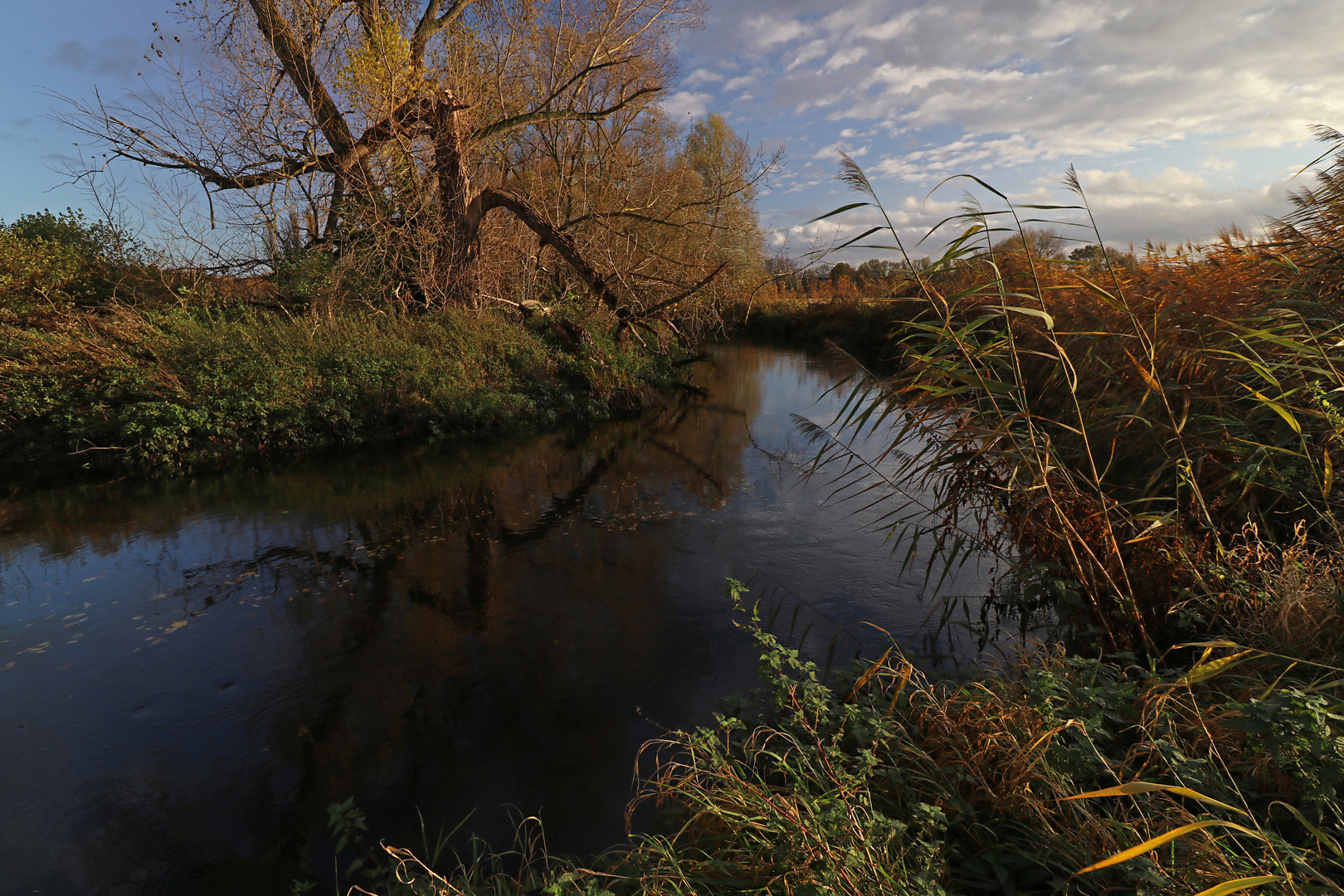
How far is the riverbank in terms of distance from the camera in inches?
395

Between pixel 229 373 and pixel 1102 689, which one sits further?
pixel 229 373

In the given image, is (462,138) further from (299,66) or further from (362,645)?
(362,645)

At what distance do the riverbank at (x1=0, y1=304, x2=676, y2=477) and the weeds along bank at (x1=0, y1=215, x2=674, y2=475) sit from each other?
0.03 meters

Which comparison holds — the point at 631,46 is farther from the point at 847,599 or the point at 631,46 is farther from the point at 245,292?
the point at 847,599

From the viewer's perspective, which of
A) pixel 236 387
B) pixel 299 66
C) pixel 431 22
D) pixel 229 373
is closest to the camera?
pixel 236 387

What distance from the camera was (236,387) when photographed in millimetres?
10484

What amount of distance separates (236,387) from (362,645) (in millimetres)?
7720

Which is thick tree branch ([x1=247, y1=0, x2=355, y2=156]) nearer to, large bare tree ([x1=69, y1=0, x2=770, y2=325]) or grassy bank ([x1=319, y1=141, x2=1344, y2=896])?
large bare tree ([x1=69, y1=0, x2=770, y2=325])

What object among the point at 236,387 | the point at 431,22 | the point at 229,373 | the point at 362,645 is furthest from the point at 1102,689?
the point at 431,22

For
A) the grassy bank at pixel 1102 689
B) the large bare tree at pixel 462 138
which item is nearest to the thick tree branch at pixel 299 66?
the large bare tree at pixel 462 138

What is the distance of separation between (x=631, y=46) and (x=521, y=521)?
12934mm

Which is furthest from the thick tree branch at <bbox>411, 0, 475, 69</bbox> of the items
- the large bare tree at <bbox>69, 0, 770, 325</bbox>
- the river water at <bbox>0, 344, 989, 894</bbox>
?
the river water at <bbox>0, 344, 989, 894</bbox>

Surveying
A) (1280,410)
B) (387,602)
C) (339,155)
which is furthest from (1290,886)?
(339,155)

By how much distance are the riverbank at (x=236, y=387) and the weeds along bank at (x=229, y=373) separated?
3 cm
